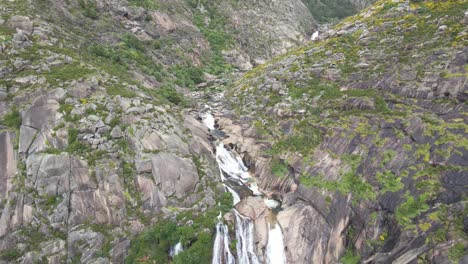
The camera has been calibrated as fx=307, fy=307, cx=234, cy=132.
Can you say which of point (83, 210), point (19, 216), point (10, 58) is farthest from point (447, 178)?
point (10, 58)

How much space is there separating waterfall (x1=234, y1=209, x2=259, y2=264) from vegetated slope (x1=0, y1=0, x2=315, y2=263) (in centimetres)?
215

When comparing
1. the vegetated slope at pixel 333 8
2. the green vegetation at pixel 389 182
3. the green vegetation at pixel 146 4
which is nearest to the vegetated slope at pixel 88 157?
the green vegetation at pixel 389 182

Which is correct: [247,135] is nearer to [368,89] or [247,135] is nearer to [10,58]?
[368,89]

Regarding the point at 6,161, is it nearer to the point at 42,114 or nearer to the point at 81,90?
the point at 42,114

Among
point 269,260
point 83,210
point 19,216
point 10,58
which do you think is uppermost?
point 10,58

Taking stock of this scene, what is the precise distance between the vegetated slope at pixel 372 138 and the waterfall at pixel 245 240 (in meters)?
2.82

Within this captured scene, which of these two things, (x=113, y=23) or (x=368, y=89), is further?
(x=113, y=23)

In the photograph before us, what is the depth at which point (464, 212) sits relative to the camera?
19.4 metres

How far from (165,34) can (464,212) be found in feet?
163

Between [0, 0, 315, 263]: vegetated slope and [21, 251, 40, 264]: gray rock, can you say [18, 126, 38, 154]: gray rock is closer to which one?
[0, 0, 315, 263]: vegetated slope

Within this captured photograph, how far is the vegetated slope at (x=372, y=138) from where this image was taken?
21.3 metres

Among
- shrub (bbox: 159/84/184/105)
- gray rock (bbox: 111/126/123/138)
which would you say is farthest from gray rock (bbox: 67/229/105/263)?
A: shrub (bbox: 159/84/184/105)

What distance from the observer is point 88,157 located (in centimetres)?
2470

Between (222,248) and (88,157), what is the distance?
42.2ft
